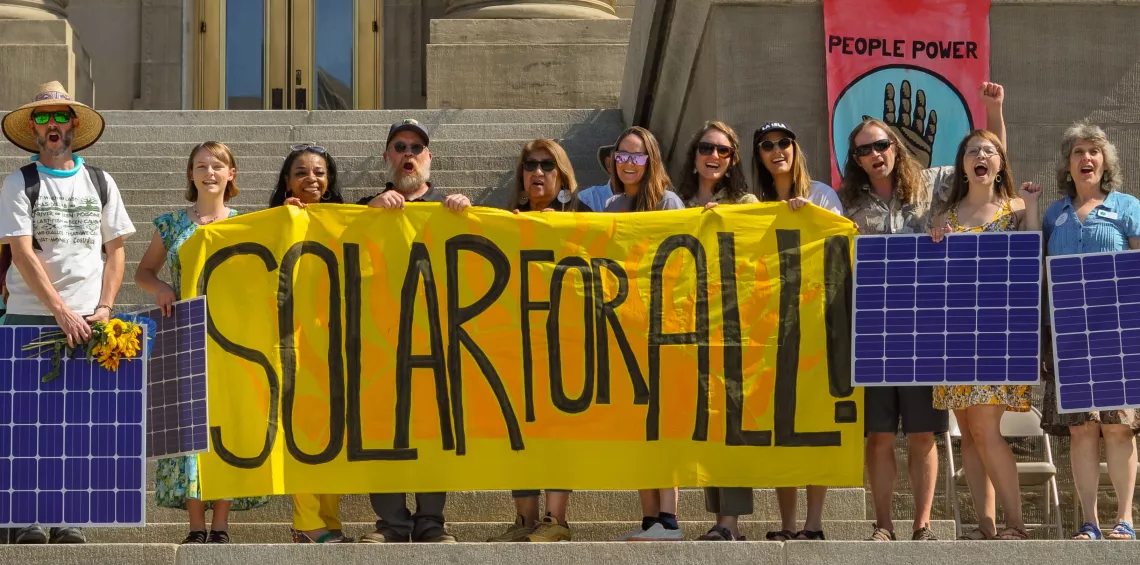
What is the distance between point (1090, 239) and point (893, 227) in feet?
2.95

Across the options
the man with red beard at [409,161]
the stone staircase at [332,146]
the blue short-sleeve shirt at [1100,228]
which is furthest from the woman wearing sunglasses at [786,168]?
the stone staircase at [332,146]

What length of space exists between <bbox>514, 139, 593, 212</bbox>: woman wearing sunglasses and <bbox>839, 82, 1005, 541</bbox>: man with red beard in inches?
50.0

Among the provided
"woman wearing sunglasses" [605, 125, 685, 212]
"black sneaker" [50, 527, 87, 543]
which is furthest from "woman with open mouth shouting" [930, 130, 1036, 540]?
"black sneaker" [50, 527, 87, 543]

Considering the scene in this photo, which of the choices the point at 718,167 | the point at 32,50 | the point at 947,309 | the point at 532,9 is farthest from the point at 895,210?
the point at 32,50

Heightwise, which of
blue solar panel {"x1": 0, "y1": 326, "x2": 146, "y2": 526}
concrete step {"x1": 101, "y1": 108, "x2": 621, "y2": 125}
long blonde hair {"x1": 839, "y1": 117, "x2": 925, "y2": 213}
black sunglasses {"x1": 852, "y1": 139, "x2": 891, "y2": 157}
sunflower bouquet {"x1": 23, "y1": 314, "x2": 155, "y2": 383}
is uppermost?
concrete step {"x1": 101, "y1": 108, "x2": 621, "y2": 125}

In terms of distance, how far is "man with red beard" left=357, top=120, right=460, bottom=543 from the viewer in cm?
823

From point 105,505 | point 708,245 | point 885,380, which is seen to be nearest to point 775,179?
point 708,245

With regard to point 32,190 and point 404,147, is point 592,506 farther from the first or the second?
point 32,190

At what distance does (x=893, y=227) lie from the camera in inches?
340

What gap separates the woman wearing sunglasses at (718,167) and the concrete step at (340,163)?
494 centimetres

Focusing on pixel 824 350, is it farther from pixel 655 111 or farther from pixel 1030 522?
pixel 655 111

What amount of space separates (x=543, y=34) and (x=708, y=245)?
9493mm

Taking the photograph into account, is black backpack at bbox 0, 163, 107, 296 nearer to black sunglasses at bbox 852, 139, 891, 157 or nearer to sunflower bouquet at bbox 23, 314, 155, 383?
sunflower bouquet at bbox 23, 314, 155, 383

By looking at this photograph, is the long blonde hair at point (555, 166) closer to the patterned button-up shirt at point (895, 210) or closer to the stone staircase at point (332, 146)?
the patterned button-up shirt at point (895, 210)
